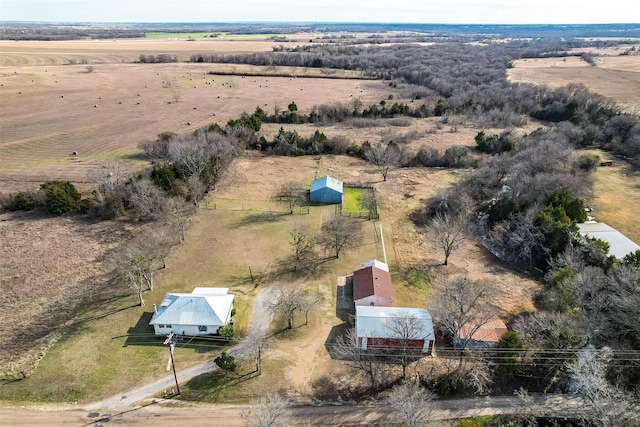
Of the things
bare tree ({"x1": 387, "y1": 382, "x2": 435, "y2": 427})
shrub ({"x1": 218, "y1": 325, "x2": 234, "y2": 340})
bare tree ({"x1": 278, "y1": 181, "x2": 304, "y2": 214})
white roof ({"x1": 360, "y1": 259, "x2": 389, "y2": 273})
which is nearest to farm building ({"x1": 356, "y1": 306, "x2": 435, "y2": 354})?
bare tree ({"x1": 387, "y1": 382, "x2": 435, "y2": 427})

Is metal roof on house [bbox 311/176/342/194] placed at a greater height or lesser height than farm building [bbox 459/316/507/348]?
greater

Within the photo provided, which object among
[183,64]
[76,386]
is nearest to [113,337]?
[76,386]

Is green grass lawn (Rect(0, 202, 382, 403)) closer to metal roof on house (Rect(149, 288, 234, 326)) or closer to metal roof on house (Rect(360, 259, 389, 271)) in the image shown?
metal roof on house (Rect(149, 288, 234, 326))

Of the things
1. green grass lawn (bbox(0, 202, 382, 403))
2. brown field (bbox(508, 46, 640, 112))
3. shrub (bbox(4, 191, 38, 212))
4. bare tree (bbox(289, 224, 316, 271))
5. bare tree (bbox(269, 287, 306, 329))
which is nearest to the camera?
green grass lawn (bbox(0, 202, 382, 403))

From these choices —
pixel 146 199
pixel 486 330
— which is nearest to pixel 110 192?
pixel 146 199

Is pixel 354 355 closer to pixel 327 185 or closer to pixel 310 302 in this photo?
pixel 310 302

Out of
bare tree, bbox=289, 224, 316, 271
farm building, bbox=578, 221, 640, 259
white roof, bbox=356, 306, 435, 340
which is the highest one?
farm building, bbox=578, 221, 640, 259

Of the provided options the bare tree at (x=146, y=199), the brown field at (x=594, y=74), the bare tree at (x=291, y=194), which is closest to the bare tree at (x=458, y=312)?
the bare tree at (x=291, y=194)

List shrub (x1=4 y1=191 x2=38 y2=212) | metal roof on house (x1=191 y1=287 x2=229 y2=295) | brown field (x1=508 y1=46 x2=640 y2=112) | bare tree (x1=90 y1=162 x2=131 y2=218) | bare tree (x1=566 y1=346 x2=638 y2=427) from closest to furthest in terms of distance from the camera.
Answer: bare tree (x1=566 y1=346 x2=638 y2=427) → metal roof on house (x1=191 y1=287 x2=229 y2=295) → bare tree (x1=90 y1=162 x2=131 y2=218) → shrub (x1=4 y1=191 x2=38 y2=212) → brown field (x1=508 y1=46 x2=640 y2=112)

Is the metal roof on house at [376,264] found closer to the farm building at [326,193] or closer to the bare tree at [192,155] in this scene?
the farm building at [326,193]
